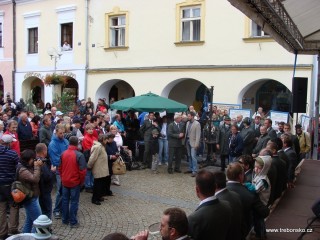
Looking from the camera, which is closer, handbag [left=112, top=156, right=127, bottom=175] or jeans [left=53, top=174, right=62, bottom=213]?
jeans [left=53, top=174, right=62, bottom=213]

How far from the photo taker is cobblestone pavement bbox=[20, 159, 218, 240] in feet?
22.8

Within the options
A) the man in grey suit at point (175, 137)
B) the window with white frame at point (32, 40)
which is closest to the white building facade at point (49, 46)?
the window with white frame at point (32, 40)

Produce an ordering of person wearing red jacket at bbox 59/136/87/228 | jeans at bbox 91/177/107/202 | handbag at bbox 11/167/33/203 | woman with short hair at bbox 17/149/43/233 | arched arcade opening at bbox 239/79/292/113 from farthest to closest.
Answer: arched arcade opening at bbox 239/79/292/113, jeans at bbox 91/177/107/202, person wearing red jacket at bbox 59/136/87/228, woman with short hair at bbox 17/149/43/233, handbag at bbox 11/167/33/203

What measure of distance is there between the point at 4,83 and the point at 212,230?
81.1ft

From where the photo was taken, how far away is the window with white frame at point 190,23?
18.0 meters

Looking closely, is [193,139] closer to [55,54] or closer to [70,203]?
[70,203]

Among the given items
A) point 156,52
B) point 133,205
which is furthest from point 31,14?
point 133,205

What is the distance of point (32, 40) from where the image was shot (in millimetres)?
24156

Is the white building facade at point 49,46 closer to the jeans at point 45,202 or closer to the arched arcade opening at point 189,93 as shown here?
the arched arcade opening at point 189,93

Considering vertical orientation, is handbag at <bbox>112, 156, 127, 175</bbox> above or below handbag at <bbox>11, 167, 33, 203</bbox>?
below

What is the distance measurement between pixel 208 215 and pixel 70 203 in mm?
4287

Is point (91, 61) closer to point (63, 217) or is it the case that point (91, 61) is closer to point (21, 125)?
point (21, 125)

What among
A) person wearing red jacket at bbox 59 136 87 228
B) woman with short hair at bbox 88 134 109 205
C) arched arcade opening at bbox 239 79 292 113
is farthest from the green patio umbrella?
arched arcade opening at bbox 239 79 292 113

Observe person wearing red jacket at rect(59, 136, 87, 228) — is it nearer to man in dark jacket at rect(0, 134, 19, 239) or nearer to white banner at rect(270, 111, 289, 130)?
man in dark jacket at rect(0, 134, 19, 239)
